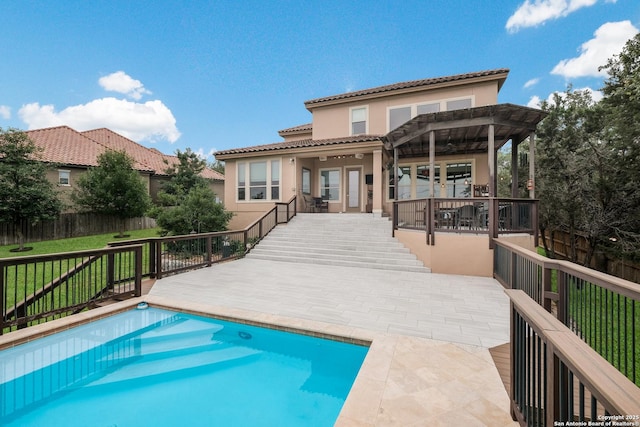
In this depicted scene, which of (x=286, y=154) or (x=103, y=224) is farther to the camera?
(x=103, y=224)

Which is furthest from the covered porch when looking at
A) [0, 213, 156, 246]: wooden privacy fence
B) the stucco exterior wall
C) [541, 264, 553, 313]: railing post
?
[0, 213, 156, 246]: wooden privacy fence

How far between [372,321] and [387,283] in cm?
246

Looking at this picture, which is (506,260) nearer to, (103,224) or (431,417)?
(431,417)

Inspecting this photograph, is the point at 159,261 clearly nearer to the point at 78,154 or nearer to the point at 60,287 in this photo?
the point at 60,287

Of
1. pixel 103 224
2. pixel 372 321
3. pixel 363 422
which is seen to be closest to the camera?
pixel 363 422

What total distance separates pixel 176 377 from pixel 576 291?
4.83 m

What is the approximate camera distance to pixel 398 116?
44.8 feet

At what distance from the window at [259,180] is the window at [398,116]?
236 inches

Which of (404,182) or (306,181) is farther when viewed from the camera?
(306,181)

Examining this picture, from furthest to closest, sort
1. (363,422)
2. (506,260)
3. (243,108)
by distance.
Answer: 1. (243,108)
2. (506,260)
3. (363,422)

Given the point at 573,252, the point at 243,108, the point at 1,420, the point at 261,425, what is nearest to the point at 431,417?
the point at 261,425

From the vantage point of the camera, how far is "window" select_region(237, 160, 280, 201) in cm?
1407

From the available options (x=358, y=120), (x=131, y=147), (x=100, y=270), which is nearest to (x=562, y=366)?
(x=100, y=270)

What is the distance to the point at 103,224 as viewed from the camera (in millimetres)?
16609
